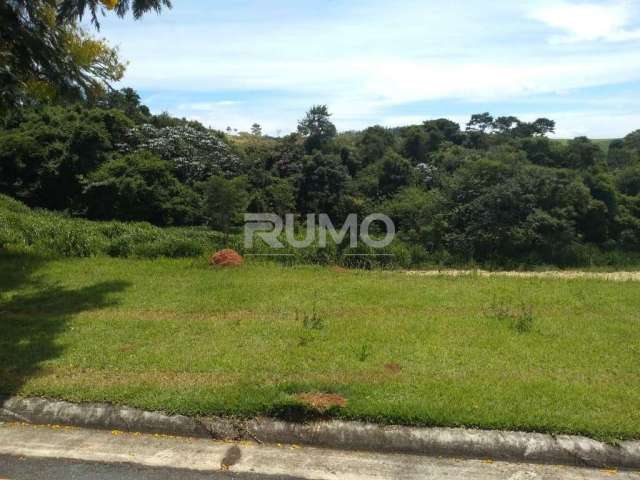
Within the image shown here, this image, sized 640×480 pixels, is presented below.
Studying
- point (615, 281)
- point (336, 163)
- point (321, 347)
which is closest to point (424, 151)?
point (336, 163)

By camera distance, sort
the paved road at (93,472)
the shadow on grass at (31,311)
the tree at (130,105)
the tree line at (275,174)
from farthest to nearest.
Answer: the tree at (130,105)
the tree line at (275,174)
the shadow on grass at (31,311)
the paved road at (93,472)

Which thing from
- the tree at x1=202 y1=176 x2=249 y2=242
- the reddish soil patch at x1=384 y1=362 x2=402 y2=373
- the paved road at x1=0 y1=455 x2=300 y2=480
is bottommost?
the paved road at x1=0 y1=455 x2=300 y2=480

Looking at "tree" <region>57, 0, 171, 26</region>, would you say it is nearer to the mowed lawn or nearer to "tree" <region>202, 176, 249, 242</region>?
the mowed lawn

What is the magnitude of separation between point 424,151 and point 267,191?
12565 millimetres

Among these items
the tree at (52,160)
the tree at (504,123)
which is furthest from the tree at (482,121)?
the tree at (52,160)

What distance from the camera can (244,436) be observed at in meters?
4.32

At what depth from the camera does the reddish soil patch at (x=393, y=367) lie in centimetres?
525

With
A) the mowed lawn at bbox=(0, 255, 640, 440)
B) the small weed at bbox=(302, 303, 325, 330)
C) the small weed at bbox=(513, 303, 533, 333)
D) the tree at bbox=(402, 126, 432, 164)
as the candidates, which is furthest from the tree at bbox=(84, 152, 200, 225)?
the small weed at bbox=(513, 303, 533, 333)

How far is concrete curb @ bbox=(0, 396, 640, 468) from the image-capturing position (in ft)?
13.1

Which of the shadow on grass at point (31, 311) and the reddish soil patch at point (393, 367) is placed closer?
the reddish soil patch at point (393, 367)

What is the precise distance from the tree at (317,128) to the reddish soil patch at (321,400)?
25995 millimetres

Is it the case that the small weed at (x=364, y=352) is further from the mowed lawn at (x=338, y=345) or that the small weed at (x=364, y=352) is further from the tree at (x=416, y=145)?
the tree at (x=416, y=145)

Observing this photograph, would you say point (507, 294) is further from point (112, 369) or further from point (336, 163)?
point (336, 163)

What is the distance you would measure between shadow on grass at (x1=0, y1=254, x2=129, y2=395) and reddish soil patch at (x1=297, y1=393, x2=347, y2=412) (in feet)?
8.41
